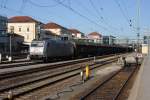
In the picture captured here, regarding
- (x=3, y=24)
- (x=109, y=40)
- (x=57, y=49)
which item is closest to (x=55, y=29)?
(x=109, y=40)

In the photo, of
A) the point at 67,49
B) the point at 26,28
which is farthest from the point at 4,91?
the point at 26,28

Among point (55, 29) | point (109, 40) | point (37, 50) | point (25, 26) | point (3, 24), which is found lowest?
point (37, 50)

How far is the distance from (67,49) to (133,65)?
36.7 feet

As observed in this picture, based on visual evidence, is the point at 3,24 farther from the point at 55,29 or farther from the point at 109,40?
the point at 109,40

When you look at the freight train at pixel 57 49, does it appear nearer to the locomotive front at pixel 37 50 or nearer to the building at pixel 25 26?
the locomotive front at pixel 37 50

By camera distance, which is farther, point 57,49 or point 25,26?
point 25,26

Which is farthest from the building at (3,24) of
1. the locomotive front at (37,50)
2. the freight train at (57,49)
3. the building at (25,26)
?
the locomotive front at (37,50)

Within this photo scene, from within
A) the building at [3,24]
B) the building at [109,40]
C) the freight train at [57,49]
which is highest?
the building at [3,24]

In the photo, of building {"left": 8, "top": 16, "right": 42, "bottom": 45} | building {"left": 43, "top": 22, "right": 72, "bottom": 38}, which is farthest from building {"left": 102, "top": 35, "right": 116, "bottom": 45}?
building {"left": 8, "top": 16, "right": 42, "bottom": 45}

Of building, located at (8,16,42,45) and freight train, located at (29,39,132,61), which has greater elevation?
building, located at (8,16,42,45)

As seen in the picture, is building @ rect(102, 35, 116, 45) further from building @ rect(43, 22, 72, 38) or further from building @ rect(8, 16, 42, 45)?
building @ rect(8, 16, 42, 45)

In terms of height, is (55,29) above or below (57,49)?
above

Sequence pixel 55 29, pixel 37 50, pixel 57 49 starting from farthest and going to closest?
pixel 55 29 < pixel 57 49 < pixel 37 50

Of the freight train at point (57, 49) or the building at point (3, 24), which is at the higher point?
the building at point (3, 24)
